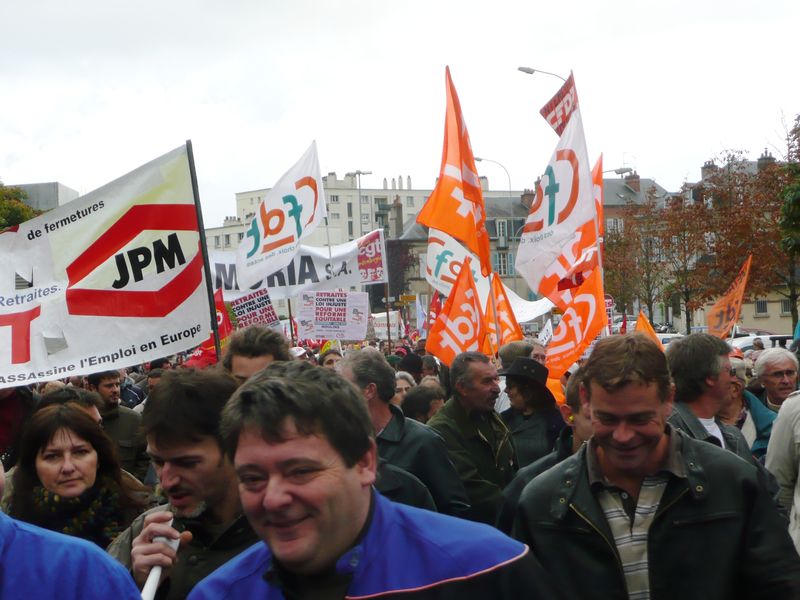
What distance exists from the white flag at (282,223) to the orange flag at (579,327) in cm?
392

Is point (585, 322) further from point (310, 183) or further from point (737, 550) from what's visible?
point (737, 550)

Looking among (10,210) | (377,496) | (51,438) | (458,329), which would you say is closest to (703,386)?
(51,438)

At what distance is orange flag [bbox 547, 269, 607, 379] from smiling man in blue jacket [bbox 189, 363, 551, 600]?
8426 mm

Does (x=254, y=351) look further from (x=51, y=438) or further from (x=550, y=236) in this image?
(x=550, y=236)

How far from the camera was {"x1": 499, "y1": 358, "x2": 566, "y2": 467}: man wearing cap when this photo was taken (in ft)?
25.3

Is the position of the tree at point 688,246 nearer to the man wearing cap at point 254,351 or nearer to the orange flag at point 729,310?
the orange flag at point 729,310

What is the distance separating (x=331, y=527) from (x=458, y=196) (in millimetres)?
10553

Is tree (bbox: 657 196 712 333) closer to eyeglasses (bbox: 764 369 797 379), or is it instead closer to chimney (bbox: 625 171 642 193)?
eyeglasses (bbox: 764 369 797 379)

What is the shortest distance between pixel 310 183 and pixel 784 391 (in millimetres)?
8216

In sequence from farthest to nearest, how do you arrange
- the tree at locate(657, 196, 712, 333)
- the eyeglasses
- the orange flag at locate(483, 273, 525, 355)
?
1. the tree at locate(657, 196, 712, 333)
2. the orange flag at locate(483, 273, 525, 355)
3. the eyeglasses

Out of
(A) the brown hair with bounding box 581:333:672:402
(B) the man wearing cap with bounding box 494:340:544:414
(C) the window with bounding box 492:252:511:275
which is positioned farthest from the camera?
(C) the window with bounding box 492:252:511:275

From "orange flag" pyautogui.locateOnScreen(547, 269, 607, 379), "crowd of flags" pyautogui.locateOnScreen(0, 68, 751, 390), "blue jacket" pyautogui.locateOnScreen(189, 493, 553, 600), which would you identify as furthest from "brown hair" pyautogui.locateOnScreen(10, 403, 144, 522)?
"orange flag" pyautogui.locateOnScreen(547, 269, 607, 379)

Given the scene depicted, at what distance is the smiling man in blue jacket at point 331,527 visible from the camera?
238cm

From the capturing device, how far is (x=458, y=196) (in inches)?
504
